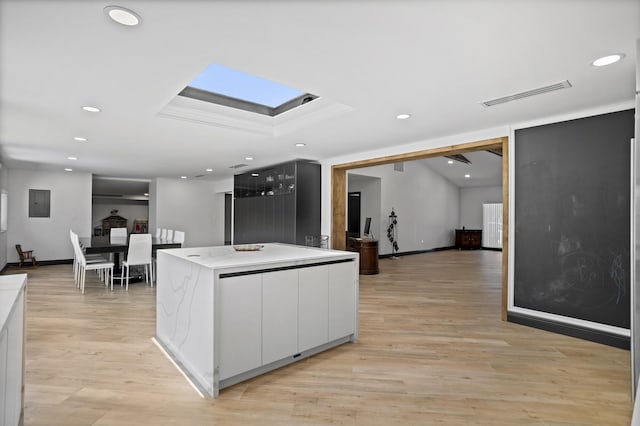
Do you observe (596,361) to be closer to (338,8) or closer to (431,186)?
(338,8)

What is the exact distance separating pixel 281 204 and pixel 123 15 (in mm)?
5130

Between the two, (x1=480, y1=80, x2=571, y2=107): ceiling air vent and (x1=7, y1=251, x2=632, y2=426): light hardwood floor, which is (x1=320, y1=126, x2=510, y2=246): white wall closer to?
(x1=480, y1=80, x2=571, y2=107): ceiling air vent

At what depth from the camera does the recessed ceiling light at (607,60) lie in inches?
89.2

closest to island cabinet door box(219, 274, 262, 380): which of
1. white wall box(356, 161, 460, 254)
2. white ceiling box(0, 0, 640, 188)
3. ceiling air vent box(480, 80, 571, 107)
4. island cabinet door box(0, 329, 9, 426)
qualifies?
island cabinet door box(0, 329, 9, 426)

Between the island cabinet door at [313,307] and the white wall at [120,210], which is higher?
the white wall at [120,210]

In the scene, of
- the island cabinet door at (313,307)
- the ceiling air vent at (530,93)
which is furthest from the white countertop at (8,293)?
the ceiling air vent at (530,93)

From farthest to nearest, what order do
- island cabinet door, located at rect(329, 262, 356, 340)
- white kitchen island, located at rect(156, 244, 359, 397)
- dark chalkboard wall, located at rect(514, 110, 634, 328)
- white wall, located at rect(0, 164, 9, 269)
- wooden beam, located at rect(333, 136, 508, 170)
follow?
white wall, located at rect(0, 164, 9, 269)
wooden beam, located at rect(333, 136, 508, 170)
dark chalkboard wall, located at rect(514, 110, 634, 328)
island cabinet door, located at rect(329, 262, 356, 340)
white kitchen island, located at rect(156, 244, 359, 397)

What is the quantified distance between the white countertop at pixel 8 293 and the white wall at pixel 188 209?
876cm

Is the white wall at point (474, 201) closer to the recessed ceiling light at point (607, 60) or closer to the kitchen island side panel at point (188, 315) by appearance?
the recessed ceiling light at point (607, 60)

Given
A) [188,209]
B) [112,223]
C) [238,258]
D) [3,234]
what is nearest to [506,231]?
[238,258]

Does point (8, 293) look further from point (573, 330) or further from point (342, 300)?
point (573, 330)

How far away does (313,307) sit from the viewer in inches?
117

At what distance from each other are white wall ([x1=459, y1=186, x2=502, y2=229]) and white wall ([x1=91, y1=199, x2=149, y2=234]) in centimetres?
1356

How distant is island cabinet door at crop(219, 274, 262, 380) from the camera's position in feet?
7.75
